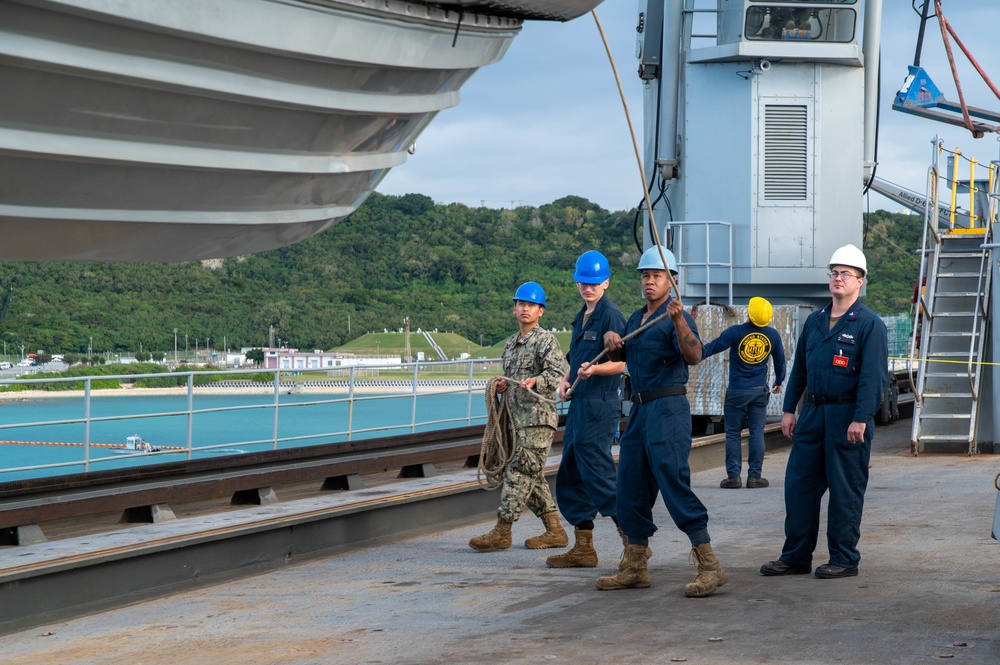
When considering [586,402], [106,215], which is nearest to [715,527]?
[586,402]

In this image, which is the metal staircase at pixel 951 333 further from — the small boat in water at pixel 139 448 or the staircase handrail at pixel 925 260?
the small boat in water at pixel 139 448

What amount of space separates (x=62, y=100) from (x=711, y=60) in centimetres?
1235

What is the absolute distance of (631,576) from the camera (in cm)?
590

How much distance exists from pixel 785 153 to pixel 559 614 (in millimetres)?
11306

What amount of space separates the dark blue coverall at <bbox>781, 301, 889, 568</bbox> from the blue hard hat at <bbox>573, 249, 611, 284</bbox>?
1.28m

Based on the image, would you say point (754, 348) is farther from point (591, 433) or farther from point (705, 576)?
point (705, 576)

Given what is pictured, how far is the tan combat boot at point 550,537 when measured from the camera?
7391 millimetres

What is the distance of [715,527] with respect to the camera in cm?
800

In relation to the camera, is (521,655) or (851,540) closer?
(521,655)

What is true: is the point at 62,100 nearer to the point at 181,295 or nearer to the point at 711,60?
the point at 711,60

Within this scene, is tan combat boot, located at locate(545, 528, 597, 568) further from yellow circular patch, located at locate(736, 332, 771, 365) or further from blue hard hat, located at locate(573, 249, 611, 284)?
yellow circular patch, located at locate(736, 332, 771, 365)

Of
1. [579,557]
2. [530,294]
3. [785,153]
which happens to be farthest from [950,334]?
[579,557]

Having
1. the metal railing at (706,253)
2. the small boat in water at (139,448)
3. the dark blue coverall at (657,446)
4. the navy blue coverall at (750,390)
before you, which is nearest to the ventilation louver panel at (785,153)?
the metal railing at (706,253)

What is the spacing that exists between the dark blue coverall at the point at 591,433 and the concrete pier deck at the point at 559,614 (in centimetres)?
42
